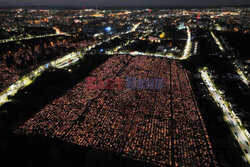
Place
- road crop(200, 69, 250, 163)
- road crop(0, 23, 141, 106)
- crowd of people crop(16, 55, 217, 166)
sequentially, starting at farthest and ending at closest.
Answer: road crop(0, 23, 141, 106) → road crop(200, 69, 250, 163) → crowd of people crop(16, 55, 217, 166)

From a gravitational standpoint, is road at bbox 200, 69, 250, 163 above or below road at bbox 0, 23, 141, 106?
below

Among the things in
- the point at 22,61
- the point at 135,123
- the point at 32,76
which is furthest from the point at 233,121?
the point at 22,61

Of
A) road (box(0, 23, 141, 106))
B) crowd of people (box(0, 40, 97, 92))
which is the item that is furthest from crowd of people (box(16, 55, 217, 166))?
crowd of people (box(0, 40, 97, 92))

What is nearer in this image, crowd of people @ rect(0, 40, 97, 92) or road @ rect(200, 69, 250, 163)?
road @ rect(200, 69, 250, 163)

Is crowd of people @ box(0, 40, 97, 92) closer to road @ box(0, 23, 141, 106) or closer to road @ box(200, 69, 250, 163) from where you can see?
road @ box(0, 23, 141, 106)

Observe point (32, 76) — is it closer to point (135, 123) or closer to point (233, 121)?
point (135, 123)

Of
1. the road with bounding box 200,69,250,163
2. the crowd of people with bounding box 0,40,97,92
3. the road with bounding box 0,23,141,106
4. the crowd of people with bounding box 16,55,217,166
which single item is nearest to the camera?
the crowd of people with bounding box 16,55,217,166

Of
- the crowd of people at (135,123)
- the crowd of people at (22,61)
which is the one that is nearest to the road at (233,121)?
the crowd of people at (135,123)
